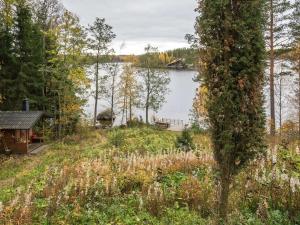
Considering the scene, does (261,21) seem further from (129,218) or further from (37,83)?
(37,83)

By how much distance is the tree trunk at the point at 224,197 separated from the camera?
23.4 ft

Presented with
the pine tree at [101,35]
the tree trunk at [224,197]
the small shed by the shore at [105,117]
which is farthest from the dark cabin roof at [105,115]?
the tree trunk at [224,197]

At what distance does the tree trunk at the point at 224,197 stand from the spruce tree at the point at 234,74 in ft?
0.52

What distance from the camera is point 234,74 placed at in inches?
266

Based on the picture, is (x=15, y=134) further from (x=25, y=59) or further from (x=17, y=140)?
(x=25, y=59)

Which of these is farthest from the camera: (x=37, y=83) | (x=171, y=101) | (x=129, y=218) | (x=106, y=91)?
(x=171, y=101)

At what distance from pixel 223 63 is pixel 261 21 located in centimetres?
105

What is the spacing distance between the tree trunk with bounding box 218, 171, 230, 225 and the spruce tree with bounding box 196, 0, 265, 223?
158 mm

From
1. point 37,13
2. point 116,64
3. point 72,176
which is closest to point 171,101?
point 116,64

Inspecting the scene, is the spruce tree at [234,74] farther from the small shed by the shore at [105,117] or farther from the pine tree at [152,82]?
the small shed by the shore at [105,117]

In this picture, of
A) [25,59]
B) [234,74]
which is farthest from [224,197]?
[25,59]

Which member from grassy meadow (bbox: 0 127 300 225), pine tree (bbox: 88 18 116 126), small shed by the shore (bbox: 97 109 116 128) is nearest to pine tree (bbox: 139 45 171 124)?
small shed by the shore (bbox: 97 109 116 128)

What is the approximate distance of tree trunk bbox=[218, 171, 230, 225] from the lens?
7.13m

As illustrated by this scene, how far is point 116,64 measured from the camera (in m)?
45.6
